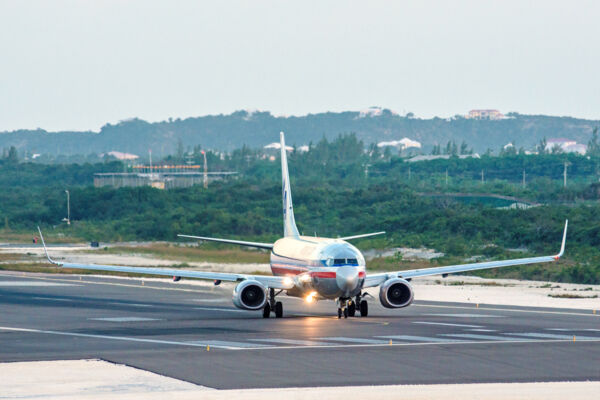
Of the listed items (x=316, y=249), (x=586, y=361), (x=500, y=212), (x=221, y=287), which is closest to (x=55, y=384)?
(x=586, y=361)

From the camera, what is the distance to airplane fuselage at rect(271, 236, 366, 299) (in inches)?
1993

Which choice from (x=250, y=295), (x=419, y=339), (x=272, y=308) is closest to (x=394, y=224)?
(x=272, y=308)

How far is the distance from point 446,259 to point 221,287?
30821 millimetres

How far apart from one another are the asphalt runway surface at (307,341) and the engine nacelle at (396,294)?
0.84 metres

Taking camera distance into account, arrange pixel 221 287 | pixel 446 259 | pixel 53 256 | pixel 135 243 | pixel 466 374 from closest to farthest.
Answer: pixel 466 374
pixel 221 287
pixel 446 259
pixel 53 256
pixel 135 243

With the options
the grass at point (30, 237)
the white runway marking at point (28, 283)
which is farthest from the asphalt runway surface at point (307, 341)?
the grass at point (30, 237)

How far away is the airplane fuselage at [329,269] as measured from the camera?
1993 inches

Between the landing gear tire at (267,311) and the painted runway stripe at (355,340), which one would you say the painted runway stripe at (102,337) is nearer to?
the painted runway stripe at (355,340)

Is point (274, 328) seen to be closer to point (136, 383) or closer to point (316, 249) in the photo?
point (316, 249)

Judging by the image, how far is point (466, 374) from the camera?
32.5 meters

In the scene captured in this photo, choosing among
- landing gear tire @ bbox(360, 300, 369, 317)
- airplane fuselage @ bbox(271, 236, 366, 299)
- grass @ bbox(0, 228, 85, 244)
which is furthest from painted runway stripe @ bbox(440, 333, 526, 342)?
grass @ bbox(0, 228, 85, 244)

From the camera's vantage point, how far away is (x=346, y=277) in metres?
50.3

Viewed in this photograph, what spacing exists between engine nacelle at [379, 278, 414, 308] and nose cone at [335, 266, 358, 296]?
8.63 feet

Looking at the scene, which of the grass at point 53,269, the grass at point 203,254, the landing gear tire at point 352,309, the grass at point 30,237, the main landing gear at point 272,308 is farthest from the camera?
the grass at point 30,237
